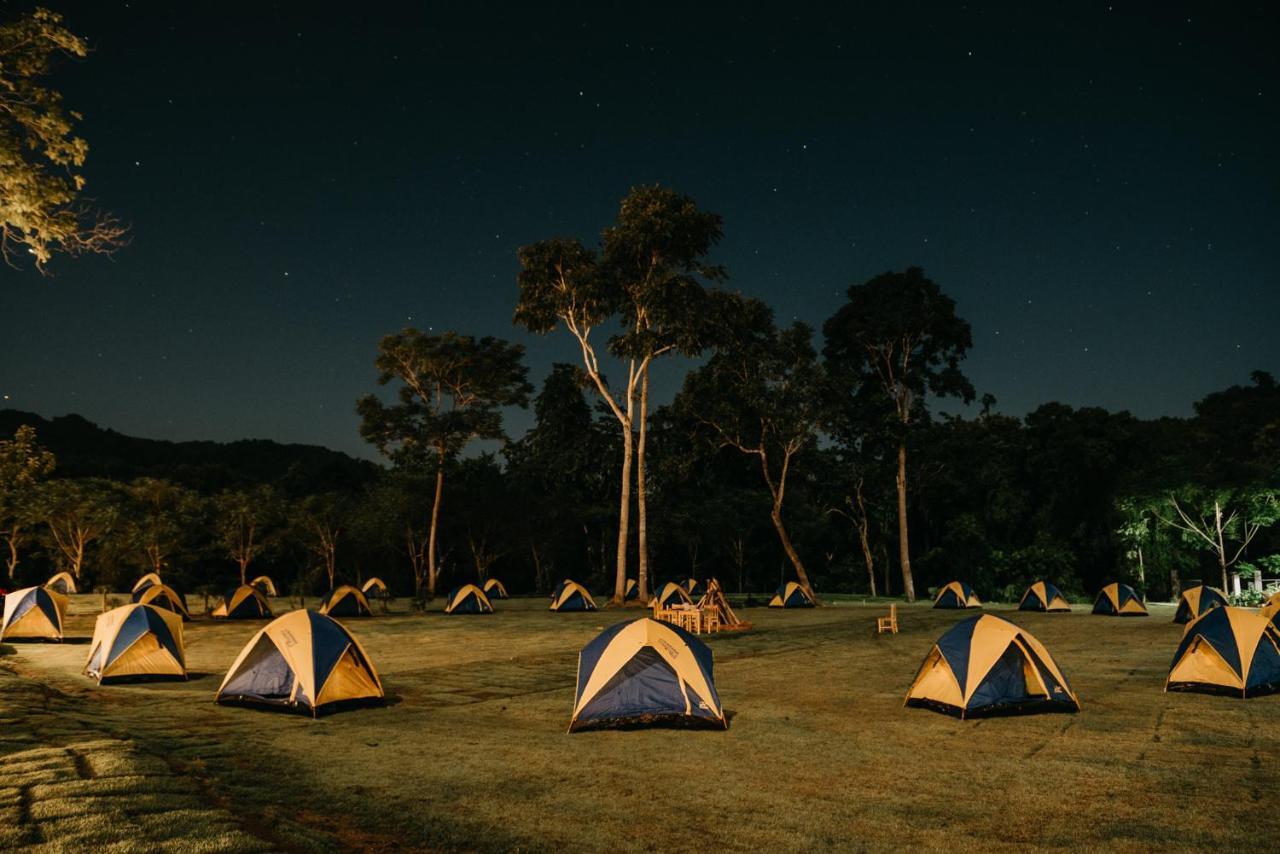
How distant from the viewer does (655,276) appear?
3522 centimetres

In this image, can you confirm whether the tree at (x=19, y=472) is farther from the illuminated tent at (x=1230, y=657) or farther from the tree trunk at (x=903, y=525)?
the tree trunk at (x=903, y=525)

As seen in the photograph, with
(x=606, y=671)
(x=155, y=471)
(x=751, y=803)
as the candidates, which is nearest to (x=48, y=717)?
(x=606, y=671)

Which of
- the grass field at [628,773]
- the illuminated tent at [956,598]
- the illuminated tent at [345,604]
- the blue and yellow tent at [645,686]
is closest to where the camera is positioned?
the grass field at [628,773]

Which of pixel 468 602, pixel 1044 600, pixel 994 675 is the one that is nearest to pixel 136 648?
pixel 994 675

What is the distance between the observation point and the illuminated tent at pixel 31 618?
22234 mm

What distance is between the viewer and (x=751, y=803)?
25.0 ft

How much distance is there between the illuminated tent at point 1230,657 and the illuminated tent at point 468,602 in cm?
2601

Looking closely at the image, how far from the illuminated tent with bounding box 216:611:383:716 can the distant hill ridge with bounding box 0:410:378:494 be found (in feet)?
142

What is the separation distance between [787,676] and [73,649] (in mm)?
18325

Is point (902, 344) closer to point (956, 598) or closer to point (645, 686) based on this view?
point (956, 598)

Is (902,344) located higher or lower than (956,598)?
higher

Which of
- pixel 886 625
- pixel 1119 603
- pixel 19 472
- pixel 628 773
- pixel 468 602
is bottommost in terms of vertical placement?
pixel 628 773

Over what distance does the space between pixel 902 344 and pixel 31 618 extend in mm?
38437

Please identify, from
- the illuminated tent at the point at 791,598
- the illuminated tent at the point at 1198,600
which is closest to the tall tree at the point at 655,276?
the illuminated tent at the point at 791,598
